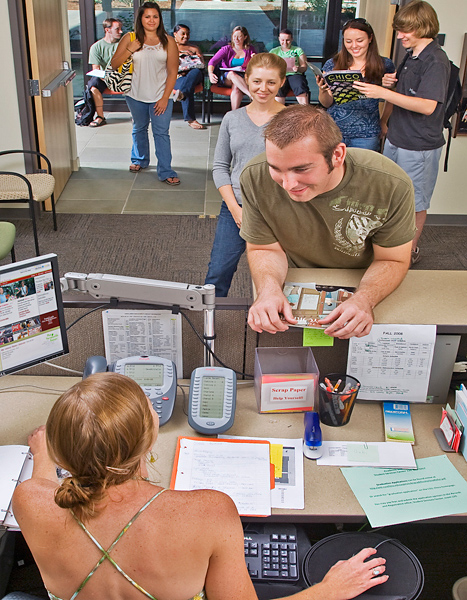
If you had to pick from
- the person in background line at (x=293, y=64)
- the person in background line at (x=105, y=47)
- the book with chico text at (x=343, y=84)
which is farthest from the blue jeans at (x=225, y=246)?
the person in background line at (x=105, y=47)

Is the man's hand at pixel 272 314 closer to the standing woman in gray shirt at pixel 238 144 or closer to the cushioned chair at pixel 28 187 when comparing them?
the standing woman in gray shirt at pixel 238 144

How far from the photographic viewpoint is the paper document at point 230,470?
156cm

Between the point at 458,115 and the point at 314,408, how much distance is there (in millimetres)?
3143

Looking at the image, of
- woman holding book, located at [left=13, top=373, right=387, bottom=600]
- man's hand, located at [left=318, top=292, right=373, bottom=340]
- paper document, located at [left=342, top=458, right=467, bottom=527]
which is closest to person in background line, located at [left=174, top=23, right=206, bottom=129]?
man's hand, located at [left=318, top=292, right=373, bottom=340]

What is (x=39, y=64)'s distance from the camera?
4.41m

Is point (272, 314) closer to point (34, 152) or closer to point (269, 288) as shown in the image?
point (269, 288)

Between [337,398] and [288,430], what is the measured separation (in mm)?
166

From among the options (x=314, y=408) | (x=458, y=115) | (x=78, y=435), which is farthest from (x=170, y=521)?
(x=458, y=115)

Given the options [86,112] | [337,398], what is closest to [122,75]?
[86,112]

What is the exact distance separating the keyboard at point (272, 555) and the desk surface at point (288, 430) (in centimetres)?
9

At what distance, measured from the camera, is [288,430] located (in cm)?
179

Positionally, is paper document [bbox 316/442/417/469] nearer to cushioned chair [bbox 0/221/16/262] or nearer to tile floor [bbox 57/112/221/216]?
cushioned chair [bbox 0/221/16/262]

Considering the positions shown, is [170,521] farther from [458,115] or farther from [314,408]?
[458,115]

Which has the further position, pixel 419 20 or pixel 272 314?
pixel 419 20
